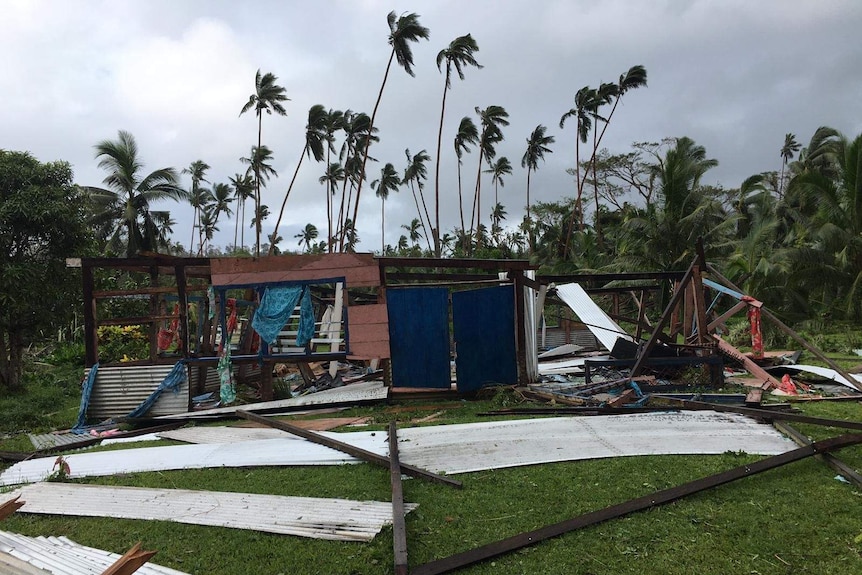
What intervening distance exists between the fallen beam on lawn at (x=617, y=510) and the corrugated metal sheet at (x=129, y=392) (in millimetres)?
7290

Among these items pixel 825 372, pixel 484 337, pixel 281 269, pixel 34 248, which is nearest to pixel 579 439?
pixel 484 337

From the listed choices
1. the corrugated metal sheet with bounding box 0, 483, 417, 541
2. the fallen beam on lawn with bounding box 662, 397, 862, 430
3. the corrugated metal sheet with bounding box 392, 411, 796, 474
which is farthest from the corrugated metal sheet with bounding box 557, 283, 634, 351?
the corrugated metal sheet with bounding box 0, 483, 417, 541

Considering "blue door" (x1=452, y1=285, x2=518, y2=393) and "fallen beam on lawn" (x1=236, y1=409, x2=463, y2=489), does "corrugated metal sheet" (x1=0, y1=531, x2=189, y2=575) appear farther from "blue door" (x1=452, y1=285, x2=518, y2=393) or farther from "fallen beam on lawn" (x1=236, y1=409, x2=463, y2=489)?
"blue door" (x1=452, y1=285, x2=518, y2=393)

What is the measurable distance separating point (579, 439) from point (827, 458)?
2.08m

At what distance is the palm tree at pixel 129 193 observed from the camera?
67.5 ft

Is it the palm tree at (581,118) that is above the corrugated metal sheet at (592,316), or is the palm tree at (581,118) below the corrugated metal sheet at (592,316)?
above

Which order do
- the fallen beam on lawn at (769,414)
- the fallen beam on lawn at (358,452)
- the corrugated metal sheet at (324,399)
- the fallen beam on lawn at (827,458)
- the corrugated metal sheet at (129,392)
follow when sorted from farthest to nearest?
the corrugated metal sheet at (129,392) → the corrugated metal sheet at (324,399) → the fallen beam on lawn at (769,414) → the fallen beam on lawn at (358,452) → the fallen beam on lawn at (827,458)

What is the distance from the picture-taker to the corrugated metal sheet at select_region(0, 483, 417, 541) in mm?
3730

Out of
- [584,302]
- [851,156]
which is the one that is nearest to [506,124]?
[851,156]

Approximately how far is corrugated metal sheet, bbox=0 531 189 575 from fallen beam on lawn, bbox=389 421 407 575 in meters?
1.24

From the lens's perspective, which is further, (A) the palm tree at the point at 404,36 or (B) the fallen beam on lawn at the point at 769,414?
(A) the palm tree at the point at 404,36

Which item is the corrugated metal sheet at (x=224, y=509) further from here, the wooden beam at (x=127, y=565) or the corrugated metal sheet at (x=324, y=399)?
the corrugated metal sheet at (x=324, y=399)

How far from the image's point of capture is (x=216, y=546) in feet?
11.6

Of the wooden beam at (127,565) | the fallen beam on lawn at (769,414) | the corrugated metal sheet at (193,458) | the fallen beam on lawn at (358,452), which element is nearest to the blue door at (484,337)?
the fallen beam on lawn at (769,414)
